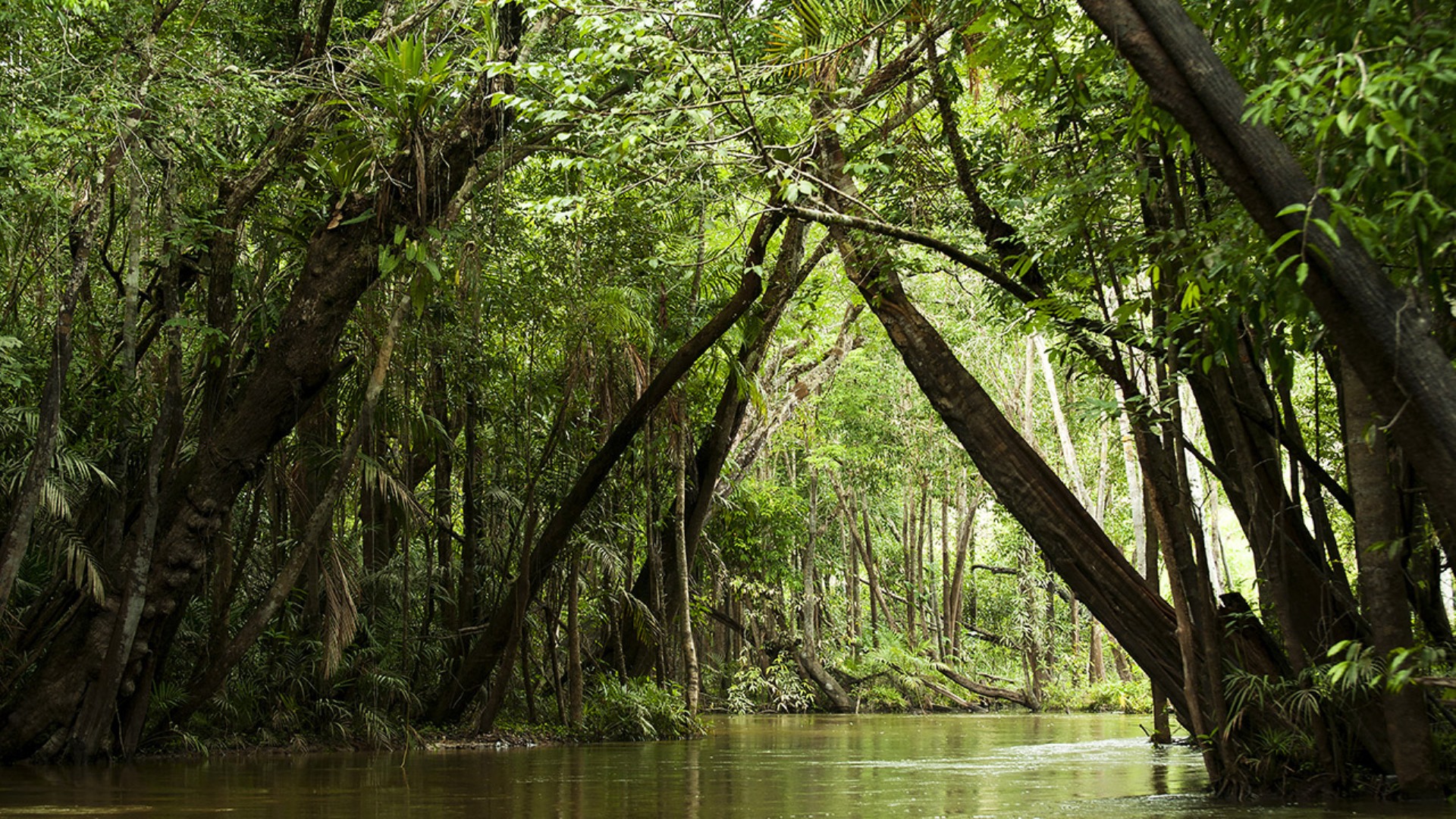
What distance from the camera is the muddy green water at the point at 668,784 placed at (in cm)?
556

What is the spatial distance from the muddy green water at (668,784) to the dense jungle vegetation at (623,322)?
2.46 ft

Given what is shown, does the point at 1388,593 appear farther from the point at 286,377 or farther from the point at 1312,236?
the point at 286,377

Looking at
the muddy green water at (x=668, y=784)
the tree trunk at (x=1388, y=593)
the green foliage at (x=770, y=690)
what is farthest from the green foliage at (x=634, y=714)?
the green foliage at (x=770, y=690)

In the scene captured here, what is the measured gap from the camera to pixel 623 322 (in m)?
10.8

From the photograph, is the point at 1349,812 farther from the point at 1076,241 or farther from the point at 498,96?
the point at 498,96

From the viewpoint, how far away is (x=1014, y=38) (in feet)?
19.7

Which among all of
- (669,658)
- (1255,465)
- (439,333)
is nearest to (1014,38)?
(1255,465)

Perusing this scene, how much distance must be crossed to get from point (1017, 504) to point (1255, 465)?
1.50 metres

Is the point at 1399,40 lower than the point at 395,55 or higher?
lower

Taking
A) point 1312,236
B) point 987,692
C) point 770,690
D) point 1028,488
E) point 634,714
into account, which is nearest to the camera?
point 1312,236

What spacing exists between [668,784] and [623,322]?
4.91 meters

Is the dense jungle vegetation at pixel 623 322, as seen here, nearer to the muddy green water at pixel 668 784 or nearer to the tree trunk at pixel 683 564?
the tree trunk at pixel 683 564

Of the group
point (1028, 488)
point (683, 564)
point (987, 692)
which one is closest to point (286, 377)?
point (683, 564)

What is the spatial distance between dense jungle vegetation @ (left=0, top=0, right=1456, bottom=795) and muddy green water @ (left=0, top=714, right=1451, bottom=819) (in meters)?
0.75
